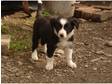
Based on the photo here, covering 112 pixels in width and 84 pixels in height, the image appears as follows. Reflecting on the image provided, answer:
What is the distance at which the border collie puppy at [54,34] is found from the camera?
557 centimetres

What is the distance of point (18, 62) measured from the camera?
612cm

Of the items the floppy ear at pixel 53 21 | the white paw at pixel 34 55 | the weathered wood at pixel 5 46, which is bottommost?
the white paw at pixel 34 55

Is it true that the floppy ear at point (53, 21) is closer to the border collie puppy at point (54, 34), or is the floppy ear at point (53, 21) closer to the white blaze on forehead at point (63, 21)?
the border collie puppy at point (54, 34)

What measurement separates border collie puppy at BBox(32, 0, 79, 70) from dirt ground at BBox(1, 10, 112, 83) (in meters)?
0.16

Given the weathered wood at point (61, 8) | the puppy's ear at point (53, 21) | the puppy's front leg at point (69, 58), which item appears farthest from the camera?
the weathered wood at point (61, 8)

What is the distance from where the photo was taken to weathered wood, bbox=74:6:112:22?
29.6 ft

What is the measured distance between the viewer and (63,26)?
5535mm

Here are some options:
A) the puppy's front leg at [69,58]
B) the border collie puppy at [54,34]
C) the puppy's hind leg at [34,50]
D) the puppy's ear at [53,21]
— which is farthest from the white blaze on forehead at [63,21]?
the puppy's hind leg at [34,50]

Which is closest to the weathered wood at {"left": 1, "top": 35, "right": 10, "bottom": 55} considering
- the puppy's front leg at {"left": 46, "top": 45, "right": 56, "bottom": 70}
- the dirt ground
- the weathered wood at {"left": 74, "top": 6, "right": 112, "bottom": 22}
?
the dirt ground

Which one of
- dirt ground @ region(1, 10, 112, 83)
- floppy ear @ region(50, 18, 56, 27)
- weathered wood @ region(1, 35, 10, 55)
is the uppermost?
floppy ear @ region(50, 18, 56, 27)

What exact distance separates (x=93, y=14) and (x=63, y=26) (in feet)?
12.0

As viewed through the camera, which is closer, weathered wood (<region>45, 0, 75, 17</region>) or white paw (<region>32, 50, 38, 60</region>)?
white paw (<region>32, 50, 38, 60</region>)

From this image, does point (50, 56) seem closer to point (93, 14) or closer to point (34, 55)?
point (34, 55)

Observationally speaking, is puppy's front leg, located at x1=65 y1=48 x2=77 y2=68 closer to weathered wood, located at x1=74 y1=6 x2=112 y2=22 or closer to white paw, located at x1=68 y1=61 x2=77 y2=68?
white paw, located at x1=68 y1=61 x2=77 y2=68
